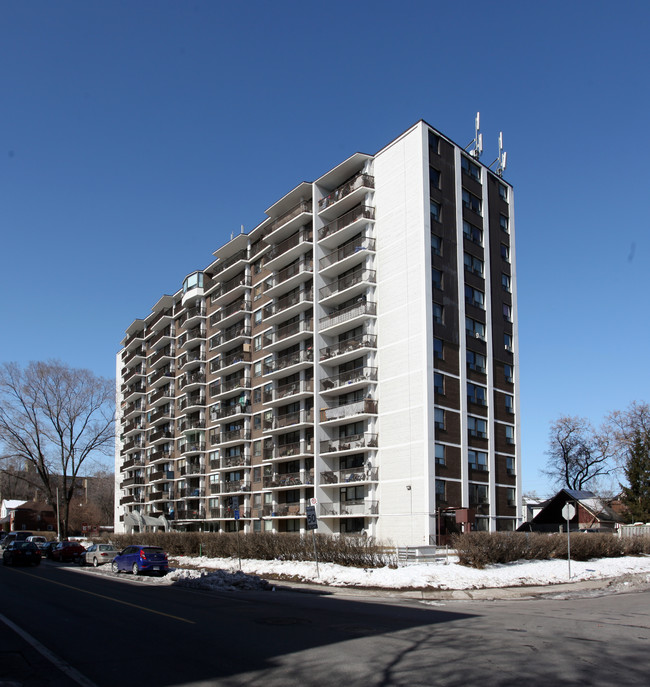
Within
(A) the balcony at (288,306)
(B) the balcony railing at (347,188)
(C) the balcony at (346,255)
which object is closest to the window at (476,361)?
(C) the balcony at (346,255)

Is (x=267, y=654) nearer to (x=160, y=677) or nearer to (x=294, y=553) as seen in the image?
(x=160, y=677)

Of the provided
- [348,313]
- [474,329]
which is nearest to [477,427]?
[474,329]

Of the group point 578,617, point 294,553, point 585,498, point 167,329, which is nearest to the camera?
point 578,617

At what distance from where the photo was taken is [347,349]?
154 ft

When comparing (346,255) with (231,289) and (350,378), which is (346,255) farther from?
(231,289)

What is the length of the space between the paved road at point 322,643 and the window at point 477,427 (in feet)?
82.6

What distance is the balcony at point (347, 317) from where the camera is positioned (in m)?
46.1

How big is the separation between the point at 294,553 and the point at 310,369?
61.5 ft

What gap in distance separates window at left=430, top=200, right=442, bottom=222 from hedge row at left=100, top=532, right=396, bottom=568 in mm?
23340

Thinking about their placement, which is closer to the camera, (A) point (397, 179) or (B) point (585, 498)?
(A) point (397, 179)

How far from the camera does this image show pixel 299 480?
A: 4919 cm

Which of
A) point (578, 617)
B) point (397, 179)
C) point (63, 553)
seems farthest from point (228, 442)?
point (578, 617)

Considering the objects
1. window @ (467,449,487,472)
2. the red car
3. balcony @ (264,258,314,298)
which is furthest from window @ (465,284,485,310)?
the red car

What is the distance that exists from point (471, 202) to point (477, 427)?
55.0ft
